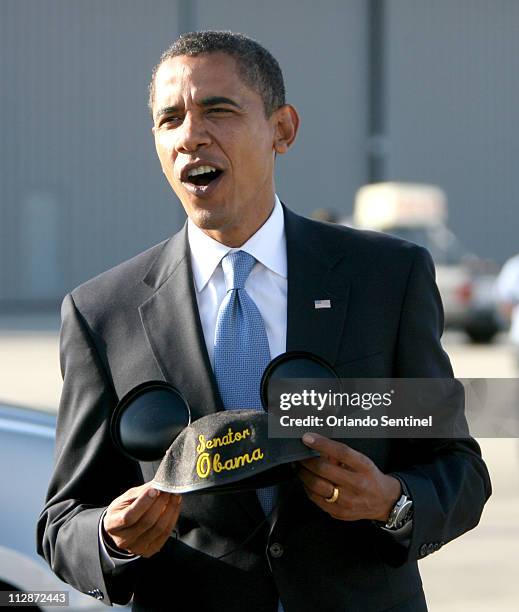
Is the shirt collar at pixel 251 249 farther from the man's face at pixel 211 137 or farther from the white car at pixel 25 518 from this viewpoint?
the white car at pixel 25 518

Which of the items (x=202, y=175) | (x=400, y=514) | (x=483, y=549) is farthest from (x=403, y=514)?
(x=483, y=549)

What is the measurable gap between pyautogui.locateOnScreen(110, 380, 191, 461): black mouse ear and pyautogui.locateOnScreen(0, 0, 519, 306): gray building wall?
27.6 m

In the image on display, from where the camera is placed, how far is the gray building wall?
29.1 m

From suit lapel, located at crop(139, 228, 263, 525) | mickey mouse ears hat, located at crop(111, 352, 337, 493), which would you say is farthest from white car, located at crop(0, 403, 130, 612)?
mickey mouse ears hat, located at crop(111, 352, 337, 493)

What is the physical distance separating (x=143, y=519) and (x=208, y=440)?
188 millimetres

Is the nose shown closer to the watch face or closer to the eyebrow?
the eyebrow

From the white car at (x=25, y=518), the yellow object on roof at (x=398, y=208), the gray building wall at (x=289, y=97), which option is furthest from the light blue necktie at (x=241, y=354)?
the gray building wall at (x=289, y=97)

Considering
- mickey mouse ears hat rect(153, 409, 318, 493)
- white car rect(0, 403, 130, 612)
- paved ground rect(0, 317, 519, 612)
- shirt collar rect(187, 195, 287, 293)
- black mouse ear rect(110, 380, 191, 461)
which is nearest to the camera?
mickey mouse ears hat rect(153, 409, 318, 493)

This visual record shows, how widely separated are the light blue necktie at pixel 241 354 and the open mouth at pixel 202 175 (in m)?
0.20

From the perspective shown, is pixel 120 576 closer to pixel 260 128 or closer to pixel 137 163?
pixel 260 128

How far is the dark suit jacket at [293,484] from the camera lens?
2176mm

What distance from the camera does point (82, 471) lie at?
2254 mm

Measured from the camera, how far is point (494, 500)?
7715 millimetres

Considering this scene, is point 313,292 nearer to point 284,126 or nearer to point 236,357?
point 236,357
